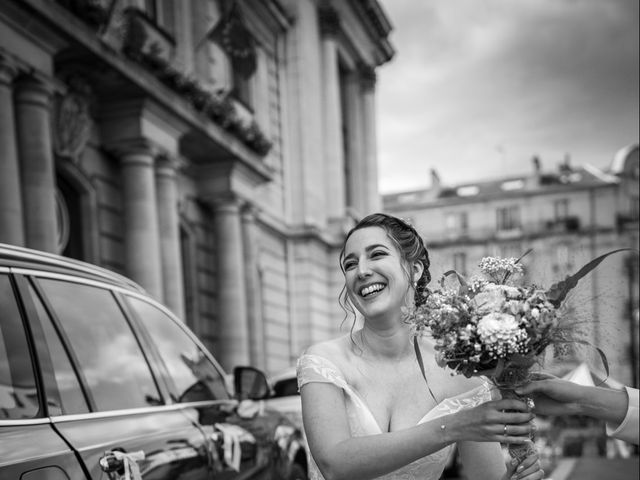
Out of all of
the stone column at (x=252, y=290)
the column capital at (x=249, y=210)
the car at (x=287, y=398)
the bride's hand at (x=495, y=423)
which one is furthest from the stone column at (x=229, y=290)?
the bride's hand at (x=495, y=423)

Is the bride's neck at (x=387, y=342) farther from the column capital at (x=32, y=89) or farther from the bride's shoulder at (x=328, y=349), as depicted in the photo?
the column capital at (x=32, y=89)

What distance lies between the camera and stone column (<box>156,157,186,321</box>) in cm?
1297

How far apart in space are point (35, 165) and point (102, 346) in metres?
6.37

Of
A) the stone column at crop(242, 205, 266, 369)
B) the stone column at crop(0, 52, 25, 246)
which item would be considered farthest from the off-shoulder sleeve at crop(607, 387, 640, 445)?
the stone column at crop(242, 205, 266, 369)

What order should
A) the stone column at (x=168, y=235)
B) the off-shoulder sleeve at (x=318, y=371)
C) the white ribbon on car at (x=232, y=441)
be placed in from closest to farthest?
the off-shoulder sleeve at (x=318, y=371) < the white ribbon on car at (x=232, y=441) < the stone column at (x=168, y=235)

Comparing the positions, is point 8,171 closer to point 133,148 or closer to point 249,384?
point 133,148

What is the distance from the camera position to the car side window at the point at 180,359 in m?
3.61

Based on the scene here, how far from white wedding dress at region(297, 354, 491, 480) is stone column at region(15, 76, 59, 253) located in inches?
266

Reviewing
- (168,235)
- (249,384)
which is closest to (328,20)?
(168,235)

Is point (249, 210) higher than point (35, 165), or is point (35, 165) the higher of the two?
point (35, 165)

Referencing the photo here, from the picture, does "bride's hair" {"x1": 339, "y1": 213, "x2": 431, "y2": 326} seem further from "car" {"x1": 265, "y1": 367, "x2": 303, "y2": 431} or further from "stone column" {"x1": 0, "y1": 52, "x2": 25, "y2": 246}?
"stone column" {"x1": 0, "y1": 52, "x2": 25, "y2": 246}

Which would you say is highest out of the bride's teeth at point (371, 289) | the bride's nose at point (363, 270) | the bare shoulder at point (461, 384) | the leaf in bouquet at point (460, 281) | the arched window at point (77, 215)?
the arched window at point (77, 215)

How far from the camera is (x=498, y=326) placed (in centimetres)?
205

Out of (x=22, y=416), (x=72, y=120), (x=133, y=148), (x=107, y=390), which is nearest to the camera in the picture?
(x=22, y=416)
